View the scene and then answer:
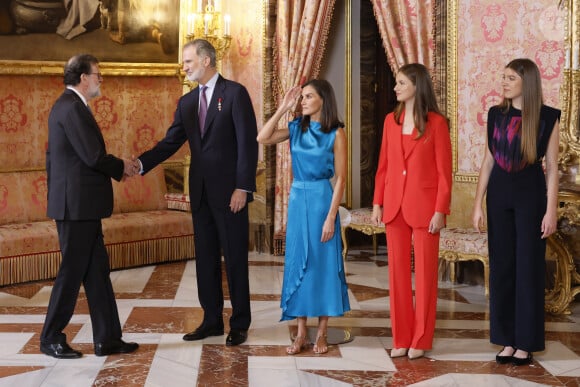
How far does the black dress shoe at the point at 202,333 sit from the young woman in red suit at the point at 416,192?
112 centimetres

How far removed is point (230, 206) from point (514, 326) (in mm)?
1724

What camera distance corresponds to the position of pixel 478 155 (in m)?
7.14

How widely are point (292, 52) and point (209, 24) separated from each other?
0.89 m

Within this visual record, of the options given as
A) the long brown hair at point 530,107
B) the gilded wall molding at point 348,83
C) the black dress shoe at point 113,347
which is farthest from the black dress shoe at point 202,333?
the gilded wall molding at point 348,83

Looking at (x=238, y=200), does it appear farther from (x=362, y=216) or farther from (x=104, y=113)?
(x=104, y=113)

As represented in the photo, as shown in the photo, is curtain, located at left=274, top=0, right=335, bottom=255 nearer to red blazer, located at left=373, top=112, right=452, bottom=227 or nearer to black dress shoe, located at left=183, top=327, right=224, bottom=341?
black dress shoe, located at left=183, top=327, right=224, bottom=341

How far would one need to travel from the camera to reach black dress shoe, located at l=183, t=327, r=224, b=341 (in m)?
5.25

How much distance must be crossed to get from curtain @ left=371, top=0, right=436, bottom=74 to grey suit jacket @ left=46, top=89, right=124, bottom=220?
3408 mm

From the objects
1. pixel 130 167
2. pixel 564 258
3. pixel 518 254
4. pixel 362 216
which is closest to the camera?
pixel 518 254

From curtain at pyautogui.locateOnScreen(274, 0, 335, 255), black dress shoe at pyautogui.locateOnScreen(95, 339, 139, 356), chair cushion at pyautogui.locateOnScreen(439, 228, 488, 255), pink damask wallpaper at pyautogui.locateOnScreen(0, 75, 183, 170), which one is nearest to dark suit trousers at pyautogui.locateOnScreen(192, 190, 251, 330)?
black dress shoe at pyautogui.locateOnScreen(95, 339, 139, 356)

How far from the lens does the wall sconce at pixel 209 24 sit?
28.2 ft

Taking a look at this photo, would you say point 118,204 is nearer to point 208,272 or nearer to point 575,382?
point 208,272

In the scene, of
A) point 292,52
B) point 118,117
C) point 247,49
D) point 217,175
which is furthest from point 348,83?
point 217,175

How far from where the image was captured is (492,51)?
22.8ft
